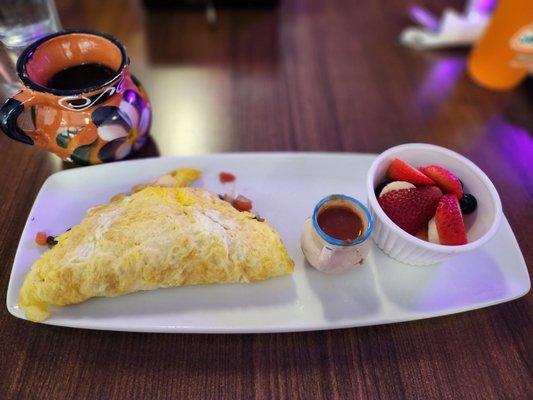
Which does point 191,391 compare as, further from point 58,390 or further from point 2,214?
point 2,214

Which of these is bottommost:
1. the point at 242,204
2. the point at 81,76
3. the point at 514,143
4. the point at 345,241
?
the point at 514,143

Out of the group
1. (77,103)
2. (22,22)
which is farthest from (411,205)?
(22,22)

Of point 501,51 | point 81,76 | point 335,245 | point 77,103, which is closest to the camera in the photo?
point 335,245

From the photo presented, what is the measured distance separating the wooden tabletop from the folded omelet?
14 centimetres

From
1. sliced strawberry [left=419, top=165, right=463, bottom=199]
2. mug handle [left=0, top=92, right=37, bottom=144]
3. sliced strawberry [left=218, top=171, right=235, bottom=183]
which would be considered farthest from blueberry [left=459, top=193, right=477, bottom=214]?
mug handle [left=0, top=92, right=37, bottom=144]

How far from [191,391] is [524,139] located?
58.9 inches

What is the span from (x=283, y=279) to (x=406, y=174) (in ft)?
1.45

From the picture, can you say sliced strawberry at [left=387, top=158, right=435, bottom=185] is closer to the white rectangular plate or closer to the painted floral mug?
the white rectangular plate

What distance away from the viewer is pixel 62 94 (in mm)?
1021

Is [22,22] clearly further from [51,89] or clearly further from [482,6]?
[482,6]

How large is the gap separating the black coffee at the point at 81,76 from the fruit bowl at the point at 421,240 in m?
0.83

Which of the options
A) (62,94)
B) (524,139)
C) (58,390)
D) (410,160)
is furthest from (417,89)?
(58,390)

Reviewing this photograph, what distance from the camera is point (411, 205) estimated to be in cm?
104

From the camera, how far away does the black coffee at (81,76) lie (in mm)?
1157
